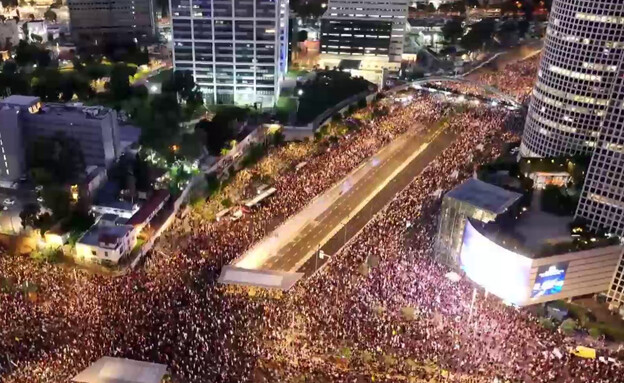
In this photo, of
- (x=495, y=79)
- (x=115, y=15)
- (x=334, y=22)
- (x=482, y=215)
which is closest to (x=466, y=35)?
(x=495, y=79)

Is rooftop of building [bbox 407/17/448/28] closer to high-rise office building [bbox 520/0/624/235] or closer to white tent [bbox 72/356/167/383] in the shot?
high-rise office building [bbox 520/0/624/235]

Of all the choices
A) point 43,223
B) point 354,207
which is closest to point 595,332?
point 354,207

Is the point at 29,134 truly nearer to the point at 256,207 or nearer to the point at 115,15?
the point at 256,207

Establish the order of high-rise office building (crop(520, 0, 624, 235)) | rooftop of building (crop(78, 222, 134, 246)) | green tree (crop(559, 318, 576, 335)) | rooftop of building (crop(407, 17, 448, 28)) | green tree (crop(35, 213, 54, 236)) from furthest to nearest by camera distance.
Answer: rooftop of building (crop(407, 17, 448, 28)) < high-rise office building (crop(520, 0, 624, 235)) < green tree (crop(35, 213, 54, 236)) < rooftop of building (crop(78, 222, 134, 246)) < green tree (crop(559, 318, 576, 335))

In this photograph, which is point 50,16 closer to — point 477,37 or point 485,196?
point 477,37

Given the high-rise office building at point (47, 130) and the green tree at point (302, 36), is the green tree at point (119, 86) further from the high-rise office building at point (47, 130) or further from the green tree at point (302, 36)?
the green tree at point (302, 36)

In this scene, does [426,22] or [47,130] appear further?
[426,22]

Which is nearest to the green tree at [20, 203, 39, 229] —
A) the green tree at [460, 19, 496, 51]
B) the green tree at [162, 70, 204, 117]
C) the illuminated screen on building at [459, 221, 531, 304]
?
the green tree at [162, 70, 204, 117]
